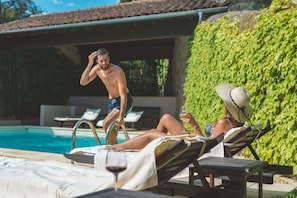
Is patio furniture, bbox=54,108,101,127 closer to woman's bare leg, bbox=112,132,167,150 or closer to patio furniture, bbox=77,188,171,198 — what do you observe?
woman's bare leg, bbox=112,132,167,150

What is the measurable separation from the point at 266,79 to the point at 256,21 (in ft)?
4.10

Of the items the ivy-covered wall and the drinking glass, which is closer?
the drinking glass

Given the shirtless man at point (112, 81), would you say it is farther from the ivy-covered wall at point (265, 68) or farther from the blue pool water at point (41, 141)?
the blue pool water at point (41, 141)

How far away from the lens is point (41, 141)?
11.5 meters

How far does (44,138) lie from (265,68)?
863 centimetres

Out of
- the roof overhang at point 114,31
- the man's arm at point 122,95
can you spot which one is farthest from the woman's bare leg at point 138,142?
the roof overhang at point 114,31

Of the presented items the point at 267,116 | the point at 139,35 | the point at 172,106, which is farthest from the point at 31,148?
the point at 267,116

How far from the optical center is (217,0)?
32.4 feet

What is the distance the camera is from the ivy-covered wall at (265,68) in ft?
15.1

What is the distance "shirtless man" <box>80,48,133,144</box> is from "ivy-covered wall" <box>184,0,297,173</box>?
1.92 m

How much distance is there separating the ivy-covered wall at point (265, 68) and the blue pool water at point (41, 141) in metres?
4.72

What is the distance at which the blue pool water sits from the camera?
33.5ft

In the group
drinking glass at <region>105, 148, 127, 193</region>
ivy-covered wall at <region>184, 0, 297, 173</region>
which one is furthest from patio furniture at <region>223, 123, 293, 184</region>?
drinking glass at <region>105, 148, 127, 193</region>

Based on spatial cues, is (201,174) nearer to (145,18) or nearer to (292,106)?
(292,106)
